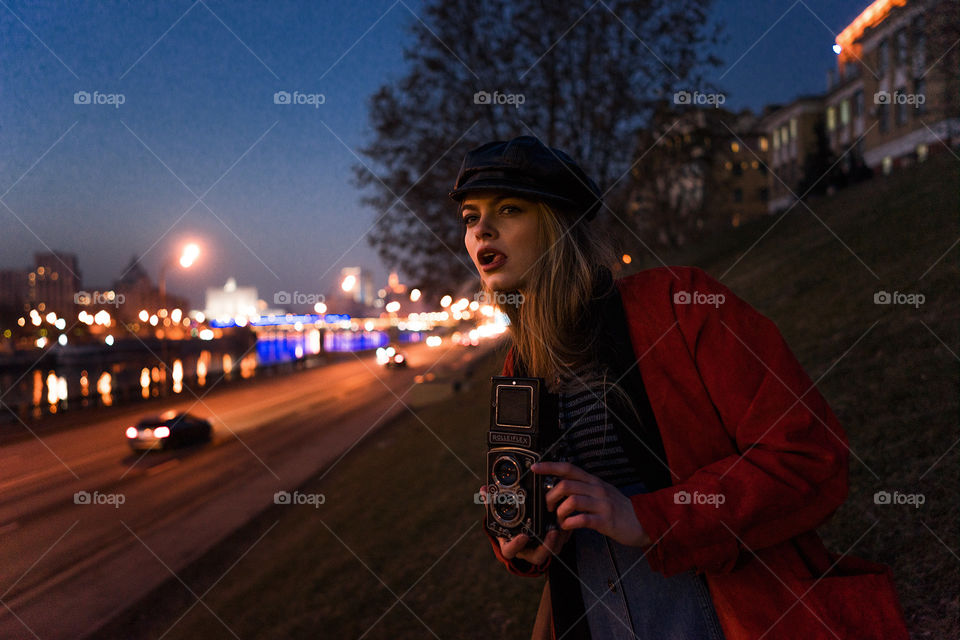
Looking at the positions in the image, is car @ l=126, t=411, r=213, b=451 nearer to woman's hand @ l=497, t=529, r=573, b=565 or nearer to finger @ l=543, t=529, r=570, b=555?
woman's hand @ l=497, t=529, r=573, b=565

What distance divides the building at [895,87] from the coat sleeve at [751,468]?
5259 millimetres

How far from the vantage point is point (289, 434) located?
53.1 feet

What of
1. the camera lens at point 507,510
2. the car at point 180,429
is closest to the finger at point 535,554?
the camera lens at point 507,510

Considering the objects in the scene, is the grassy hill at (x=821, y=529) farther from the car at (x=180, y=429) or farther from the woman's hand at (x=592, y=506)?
the car at (x=180, y=429)

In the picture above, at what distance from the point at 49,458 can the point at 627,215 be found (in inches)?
501

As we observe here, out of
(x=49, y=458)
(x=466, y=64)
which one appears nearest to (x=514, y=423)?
(x=49, y=458)

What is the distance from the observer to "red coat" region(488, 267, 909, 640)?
3.94 feet

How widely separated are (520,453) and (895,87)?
123 feet

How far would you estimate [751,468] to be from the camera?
121 centimetres

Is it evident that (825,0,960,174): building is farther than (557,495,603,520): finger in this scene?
Yes

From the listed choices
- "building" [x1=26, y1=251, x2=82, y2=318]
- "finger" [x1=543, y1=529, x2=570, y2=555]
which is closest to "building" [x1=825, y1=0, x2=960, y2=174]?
"finger" [x1=543, y1=529, x2=570, y2=555]

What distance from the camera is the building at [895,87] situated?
23.6 feet

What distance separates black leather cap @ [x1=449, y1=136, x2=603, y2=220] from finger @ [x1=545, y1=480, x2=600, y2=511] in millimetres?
722

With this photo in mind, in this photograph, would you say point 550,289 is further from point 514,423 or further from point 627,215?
point 627,215
